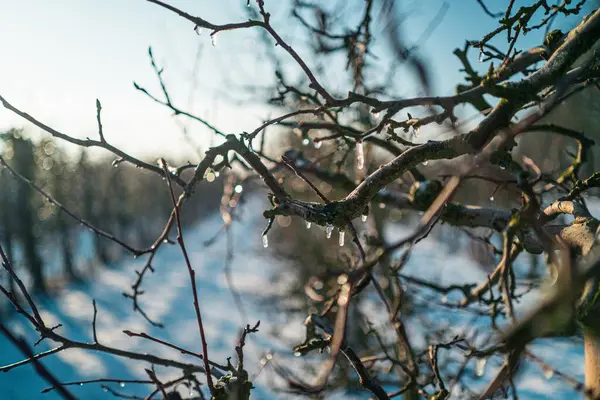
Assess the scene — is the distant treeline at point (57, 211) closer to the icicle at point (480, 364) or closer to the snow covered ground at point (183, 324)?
the snow covered ground at point (183, 324)

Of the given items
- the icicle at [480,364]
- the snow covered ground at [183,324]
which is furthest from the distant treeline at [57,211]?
the icicle at [480,364]

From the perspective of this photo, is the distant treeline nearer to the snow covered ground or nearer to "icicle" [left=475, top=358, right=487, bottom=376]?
the snow covered ground

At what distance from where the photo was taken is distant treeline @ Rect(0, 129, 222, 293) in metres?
17.0

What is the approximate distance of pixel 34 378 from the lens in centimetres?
1097

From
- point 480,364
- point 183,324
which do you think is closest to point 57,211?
point 183,324

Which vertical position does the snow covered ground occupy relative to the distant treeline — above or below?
below

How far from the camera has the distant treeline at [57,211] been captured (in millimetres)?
17031

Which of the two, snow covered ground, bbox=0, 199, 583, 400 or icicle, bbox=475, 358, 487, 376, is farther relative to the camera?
snow covered ground, bbox=0, 199, 583, 400

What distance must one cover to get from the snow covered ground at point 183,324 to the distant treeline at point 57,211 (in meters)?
1.61

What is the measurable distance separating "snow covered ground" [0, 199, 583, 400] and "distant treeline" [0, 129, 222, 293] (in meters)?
1.61

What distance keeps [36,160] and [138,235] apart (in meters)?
13.5

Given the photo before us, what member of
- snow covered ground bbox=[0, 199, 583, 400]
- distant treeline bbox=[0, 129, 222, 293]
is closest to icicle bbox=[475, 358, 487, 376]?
snow covered ground bbox=[0, 199, 583, 400]

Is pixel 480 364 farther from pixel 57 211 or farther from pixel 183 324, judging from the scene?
pixel 183 324

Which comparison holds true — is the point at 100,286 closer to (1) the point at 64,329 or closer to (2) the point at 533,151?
(1) the point at 64,329
